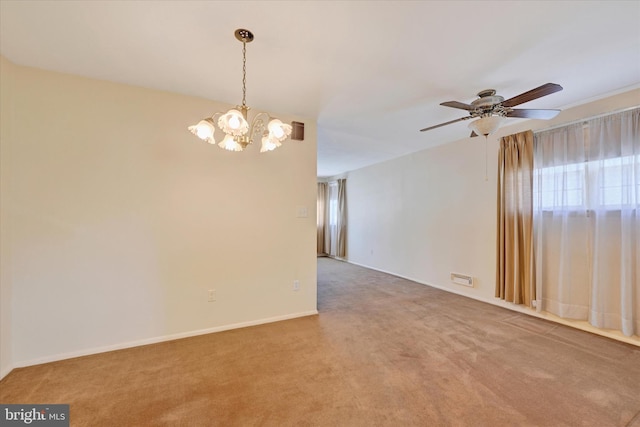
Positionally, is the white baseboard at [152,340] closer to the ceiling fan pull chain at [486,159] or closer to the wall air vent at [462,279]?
the wall air vent at [462,279]

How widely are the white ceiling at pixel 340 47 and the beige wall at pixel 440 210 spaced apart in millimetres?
987

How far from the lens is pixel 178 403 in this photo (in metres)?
1.65

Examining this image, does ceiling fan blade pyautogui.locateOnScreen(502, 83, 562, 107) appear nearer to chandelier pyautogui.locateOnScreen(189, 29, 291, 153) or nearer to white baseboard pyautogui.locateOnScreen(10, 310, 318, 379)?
chandelier pyautogui.locateOnScreen(189, 29, 291, 153)

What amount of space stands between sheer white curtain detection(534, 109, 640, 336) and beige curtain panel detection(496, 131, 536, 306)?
0.08 metres

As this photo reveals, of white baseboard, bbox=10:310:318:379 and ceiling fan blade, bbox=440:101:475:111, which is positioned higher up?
ceiling fan blade, bbox=440:101:475:111

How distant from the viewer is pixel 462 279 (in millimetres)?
3971

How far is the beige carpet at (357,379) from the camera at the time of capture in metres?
1.55

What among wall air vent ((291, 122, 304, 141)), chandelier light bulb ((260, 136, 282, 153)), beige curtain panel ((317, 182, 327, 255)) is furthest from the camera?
beige curtain panel ((317, 182, 327, 255))

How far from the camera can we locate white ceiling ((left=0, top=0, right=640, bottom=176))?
1515 millimetres

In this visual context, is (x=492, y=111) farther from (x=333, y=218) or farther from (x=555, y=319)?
(x=333, y=218)

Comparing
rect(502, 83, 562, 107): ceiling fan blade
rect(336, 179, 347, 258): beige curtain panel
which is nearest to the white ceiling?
rect(502, 83, 562, 107): ceiling fan blade

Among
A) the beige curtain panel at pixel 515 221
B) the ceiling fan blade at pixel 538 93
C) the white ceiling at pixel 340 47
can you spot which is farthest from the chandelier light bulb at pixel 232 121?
the beige curtain panel at pixel 515 221

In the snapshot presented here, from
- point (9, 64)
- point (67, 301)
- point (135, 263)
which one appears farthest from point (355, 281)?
point (9, 64)

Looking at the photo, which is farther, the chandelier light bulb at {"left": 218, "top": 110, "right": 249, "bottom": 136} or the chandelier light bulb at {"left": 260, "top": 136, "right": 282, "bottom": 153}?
the chandelier light bulb at {"left": 260, "top": 136, "right": 282, "bottom": 153}
